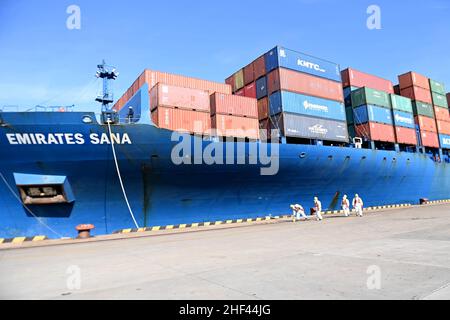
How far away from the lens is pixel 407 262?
21.0 feet

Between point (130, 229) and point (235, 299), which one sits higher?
point (130, 229)

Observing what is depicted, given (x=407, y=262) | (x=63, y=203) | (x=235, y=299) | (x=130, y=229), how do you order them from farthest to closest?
(x=130, y=229), (x=63, y=203), (x=407, y=262), (x=235, y=299)

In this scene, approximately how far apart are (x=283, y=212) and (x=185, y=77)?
11.2 metres

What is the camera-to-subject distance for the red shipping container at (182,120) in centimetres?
1720

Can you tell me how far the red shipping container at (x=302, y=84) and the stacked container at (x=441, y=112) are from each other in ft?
55.0

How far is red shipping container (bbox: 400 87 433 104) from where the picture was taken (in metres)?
32.3

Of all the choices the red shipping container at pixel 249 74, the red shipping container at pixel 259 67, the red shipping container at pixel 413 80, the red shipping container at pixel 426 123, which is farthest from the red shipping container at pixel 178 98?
the red shipping container at pixel 413 80

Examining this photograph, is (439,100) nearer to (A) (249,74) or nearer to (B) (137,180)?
(A) (249,74)

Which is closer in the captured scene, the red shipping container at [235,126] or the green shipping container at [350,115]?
the red shipping container at [235,126]

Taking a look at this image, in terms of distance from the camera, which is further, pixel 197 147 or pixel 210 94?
pixel 210 94

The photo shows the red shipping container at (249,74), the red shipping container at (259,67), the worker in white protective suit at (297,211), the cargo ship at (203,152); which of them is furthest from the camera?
the red shipping container at (249,74)

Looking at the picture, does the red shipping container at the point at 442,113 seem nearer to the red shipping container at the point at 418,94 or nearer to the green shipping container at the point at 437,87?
the red shipping container at the point at 418,94
